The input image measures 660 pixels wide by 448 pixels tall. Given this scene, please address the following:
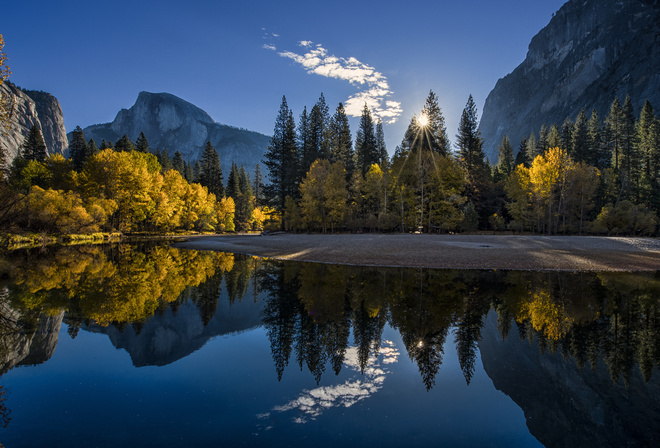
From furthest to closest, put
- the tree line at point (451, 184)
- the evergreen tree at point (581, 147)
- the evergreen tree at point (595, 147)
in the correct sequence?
the evergreen tree at point (595, 147) < the evergreen tree at point (581, 147) < the tree line at point (451, 184)

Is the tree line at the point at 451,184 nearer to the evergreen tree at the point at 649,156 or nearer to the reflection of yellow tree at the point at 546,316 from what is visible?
the evergreen tree at the point at 649,156

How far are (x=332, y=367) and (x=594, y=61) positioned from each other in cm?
19212

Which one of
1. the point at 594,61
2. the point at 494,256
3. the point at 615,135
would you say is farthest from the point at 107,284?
the point at 594,61

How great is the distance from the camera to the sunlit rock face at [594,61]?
103562 mm

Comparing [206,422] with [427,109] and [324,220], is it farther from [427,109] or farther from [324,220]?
[427,109]

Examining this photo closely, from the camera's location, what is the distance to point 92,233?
39656 millimetres

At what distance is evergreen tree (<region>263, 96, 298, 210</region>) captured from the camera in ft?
172

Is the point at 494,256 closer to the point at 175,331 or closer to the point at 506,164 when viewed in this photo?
the point at 175,331

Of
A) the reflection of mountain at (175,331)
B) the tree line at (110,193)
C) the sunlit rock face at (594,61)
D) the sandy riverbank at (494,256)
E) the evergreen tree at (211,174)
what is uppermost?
the sunlit rock face at (594,61)

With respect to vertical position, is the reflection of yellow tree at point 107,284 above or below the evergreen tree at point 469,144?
below

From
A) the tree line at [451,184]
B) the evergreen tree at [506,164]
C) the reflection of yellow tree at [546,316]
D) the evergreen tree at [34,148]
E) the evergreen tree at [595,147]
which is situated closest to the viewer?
the reflection of yellow tree at [546,316]

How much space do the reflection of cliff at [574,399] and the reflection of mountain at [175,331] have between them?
663 centimetres

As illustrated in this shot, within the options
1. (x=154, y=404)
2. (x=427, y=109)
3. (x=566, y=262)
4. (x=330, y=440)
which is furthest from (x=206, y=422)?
(x=427, y=109)

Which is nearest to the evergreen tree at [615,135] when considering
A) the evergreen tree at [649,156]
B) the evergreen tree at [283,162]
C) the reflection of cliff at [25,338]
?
the evergreen tree at [649,156]
